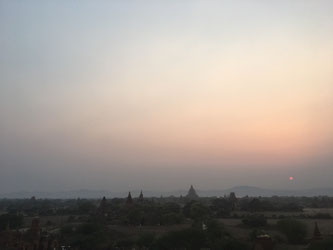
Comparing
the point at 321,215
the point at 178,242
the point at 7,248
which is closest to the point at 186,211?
the point at 321,215

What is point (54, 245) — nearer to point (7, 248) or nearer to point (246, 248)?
point (7, 248)

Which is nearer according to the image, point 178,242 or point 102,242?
point 178,242

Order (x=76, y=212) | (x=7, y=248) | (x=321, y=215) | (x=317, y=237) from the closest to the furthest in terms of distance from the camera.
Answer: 1. (x=7, y=248)
2. (x=317, y=237)
3. (x=321, y=215)
4. (x=76, y=212)

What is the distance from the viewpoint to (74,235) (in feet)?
183

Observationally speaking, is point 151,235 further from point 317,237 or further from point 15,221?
point 15,221

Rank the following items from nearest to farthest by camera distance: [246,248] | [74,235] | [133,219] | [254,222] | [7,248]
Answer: [7,248]
[246,248]
[74,235]
[254,222]
[133,219]

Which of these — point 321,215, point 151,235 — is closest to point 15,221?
point 151,235

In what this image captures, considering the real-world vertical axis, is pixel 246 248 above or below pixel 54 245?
below

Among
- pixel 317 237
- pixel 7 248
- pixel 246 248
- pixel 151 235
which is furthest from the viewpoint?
pixel 151 235

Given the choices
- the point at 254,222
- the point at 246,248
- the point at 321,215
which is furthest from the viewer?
the point at 321,215

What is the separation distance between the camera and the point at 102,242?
1988 inches

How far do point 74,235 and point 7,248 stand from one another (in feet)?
83.4

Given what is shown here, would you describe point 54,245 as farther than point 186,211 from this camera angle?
No

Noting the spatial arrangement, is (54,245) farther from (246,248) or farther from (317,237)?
(317,237)
